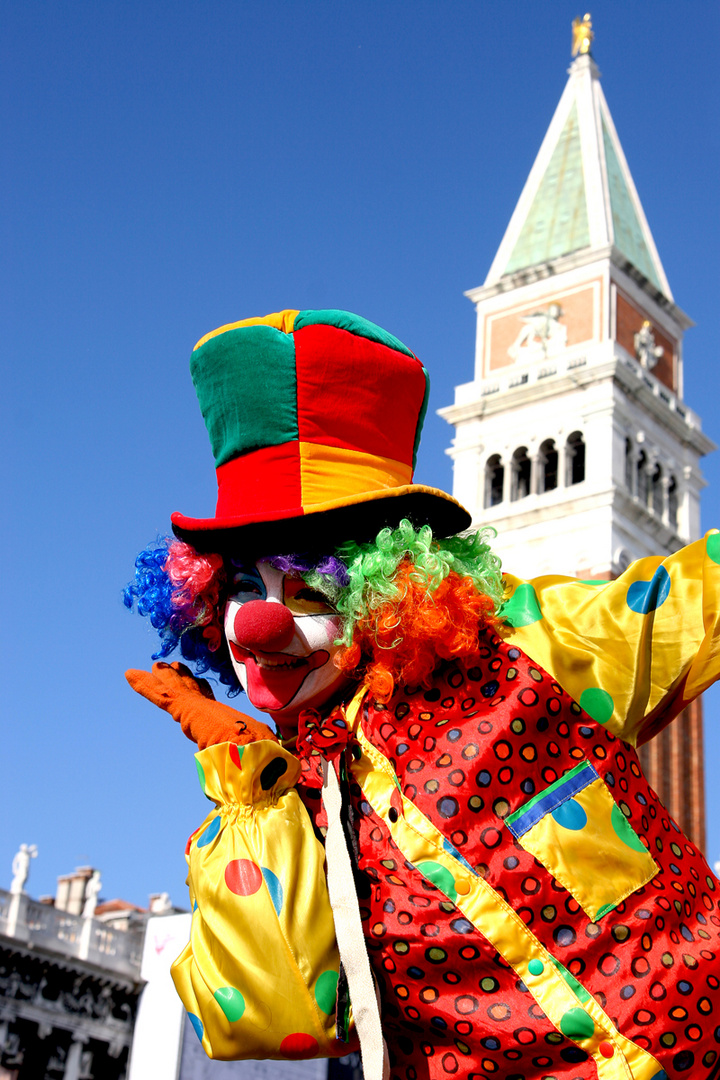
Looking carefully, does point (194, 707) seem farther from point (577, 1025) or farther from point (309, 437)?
point (577, 1025)

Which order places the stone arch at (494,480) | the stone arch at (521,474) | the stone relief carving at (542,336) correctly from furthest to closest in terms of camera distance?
1. the stone relief carving at (542,336)
2. the stone arch at (494,480)
3. the stone arch at (521,474)

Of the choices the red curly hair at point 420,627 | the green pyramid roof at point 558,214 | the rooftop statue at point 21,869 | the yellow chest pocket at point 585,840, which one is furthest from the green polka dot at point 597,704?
the green pyramid roof at point 558,214

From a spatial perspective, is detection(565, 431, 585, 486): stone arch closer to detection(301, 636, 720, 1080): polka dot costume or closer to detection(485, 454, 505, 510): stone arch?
detection(485, 454, 505, 510): stone arch

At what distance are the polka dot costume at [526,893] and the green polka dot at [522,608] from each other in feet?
0.34

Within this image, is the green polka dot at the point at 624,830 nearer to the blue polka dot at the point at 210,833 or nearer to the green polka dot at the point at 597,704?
the green polka dot at the point at 597,704

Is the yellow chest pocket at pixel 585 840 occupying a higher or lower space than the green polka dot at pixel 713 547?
lower

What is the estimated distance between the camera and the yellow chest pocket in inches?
110

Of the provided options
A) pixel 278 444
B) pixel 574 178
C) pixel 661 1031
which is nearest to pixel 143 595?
pixel 278 444

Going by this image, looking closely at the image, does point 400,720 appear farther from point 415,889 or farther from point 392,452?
point 392,452

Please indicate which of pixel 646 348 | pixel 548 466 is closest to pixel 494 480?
pixel 548 466

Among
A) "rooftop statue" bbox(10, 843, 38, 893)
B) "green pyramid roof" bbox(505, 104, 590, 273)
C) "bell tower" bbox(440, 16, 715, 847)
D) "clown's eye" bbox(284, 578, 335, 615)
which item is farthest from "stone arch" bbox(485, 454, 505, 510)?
"clown's eye" bbox(284, 578, 335, 615)

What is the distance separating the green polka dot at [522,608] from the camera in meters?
3.10

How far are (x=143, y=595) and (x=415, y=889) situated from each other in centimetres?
109

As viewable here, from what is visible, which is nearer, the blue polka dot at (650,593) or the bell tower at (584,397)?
the blue polka dot at (650,593)
